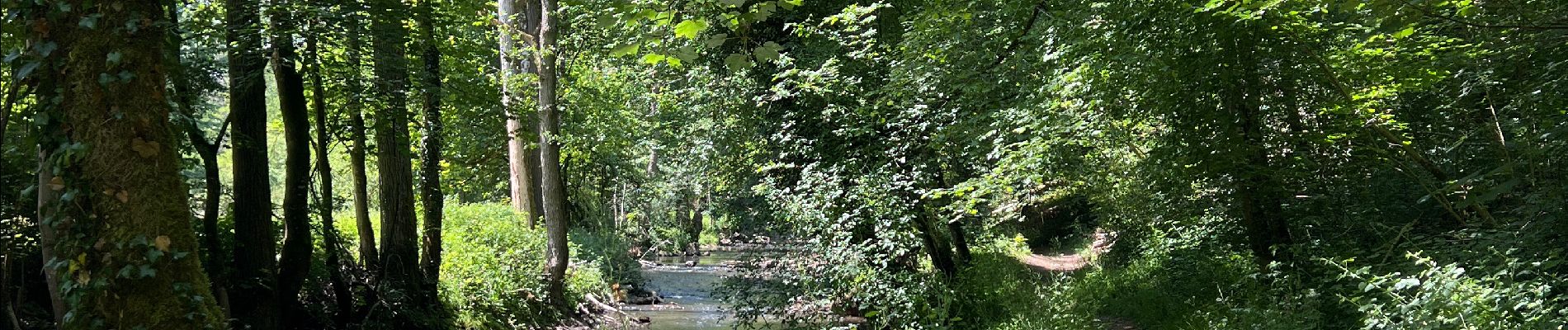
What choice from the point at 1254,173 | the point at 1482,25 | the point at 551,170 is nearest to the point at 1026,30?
the point at 1254,173

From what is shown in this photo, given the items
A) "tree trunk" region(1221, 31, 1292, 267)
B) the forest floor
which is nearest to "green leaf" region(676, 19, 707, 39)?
"tree trunk" region(1221, 31, 1292, 267)

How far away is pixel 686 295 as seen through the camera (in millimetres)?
20016

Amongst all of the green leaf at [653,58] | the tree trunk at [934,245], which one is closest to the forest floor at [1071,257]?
the tree trunk at [934,245]

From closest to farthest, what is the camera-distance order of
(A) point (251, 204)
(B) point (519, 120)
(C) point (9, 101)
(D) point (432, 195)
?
(C) point (9, 101), (A) point (251, 204), (D) point (432, 195), (B) point (519, 120)

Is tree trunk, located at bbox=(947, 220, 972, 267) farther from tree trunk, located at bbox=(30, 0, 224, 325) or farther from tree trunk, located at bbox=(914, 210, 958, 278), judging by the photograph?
tree trunk, located at bbox=(30, 0, 224, 325)

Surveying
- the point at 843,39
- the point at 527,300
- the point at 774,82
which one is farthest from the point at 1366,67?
the point at 527,300

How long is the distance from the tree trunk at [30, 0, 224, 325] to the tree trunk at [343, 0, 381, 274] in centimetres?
262

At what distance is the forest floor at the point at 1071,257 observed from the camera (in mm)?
18609

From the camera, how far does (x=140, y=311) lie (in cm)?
402

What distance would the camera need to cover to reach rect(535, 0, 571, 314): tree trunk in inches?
541

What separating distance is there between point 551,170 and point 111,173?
409 inches

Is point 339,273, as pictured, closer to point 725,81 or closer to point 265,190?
point 265,190

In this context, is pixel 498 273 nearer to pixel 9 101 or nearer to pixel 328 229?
pixel 328 229

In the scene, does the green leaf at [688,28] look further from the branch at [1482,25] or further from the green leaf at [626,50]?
the branch at [1482,25]
